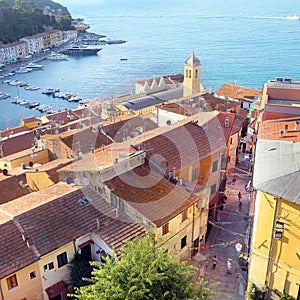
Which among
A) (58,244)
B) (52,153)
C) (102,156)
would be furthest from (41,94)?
(58,244)

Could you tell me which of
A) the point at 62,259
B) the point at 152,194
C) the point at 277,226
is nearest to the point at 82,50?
the point at 152,194

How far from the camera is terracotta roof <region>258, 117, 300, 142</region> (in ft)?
75.5

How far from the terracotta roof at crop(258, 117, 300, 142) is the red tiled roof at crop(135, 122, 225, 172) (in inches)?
118

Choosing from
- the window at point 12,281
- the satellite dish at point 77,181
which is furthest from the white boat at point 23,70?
the window at point 12,281

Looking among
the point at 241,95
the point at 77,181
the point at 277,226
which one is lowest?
the point at 241,95

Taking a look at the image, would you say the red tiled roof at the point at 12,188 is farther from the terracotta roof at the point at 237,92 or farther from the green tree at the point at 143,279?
the terracotta roof at the point at 237,92

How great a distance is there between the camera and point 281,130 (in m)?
24.4

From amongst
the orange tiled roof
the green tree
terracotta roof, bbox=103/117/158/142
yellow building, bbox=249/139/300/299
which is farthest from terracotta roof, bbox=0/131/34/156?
yellow building, bbox=249/139/300/299

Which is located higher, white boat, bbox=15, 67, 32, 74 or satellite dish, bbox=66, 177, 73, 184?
satellite dish, bbox=66, 177, 73, 184

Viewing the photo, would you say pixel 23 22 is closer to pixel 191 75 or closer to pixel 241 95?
pixel 191 75

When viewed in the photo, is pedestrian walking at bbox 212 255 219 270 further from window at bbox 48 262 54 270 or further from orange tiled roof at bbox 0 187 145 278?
window at bbox 48 262 54 270

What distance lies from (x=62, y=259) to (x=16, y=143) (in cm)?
2279

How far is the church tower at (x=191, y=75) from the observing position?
50.5 m

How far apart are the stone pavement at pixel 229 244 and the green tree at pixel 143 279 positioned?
9.80ft
